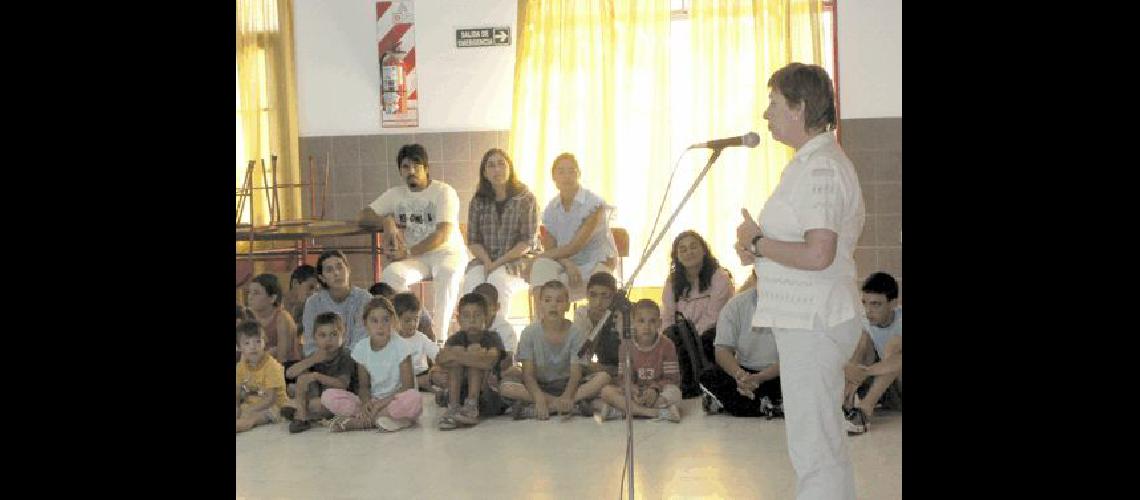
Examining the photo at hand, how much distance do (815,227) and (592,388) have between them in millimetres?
2475

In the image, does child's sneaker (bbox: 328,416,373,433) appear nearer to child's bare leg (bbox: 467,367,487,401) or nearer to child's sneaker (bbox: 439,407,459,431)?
child's sneaker (bbox: 439,407,459,431)

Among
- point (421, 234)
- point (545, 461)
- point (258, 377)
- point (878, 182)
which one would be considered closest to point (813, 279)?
point (545, 461)

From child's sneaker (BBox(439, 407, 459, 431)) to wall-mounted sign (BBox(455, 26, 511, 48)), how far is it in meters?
3.42

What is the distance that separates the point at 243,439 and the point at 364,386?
536 mm

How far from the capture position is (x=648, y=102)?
7.61 m

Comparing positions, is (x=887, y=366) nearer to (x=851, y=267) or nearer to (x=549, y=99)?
(x=851, y=267)

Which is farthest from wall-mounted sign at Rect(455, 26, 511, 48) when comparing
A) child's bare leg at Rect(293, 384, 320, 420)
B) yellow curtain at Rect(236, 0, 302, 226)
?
child's bare leg at Rect(293, 384, 320, 420)

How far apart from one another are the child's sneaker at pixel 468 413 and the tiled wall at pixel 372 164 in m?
2.94

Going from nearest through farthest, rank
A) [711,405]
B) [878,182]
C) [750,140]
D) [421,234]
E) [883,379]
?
[750,140], [883,379], [711,405], [421,234], [878,182]

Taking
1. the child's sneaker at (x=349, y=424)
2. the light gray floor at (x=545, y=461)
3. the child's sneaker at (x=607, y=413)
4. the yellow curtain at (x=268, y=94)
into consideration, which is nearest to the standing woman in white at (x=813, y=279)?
the light gray floor at (x=545, y=461)

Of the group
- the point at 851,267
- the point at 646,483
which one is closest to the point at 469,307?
the point at 646,483

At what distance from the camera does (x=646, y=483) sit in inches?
151

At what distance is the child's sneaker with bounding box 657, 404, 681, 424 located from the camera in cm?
482

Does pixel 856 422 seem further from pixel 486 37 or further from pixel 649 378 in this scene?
pixel 486 37
